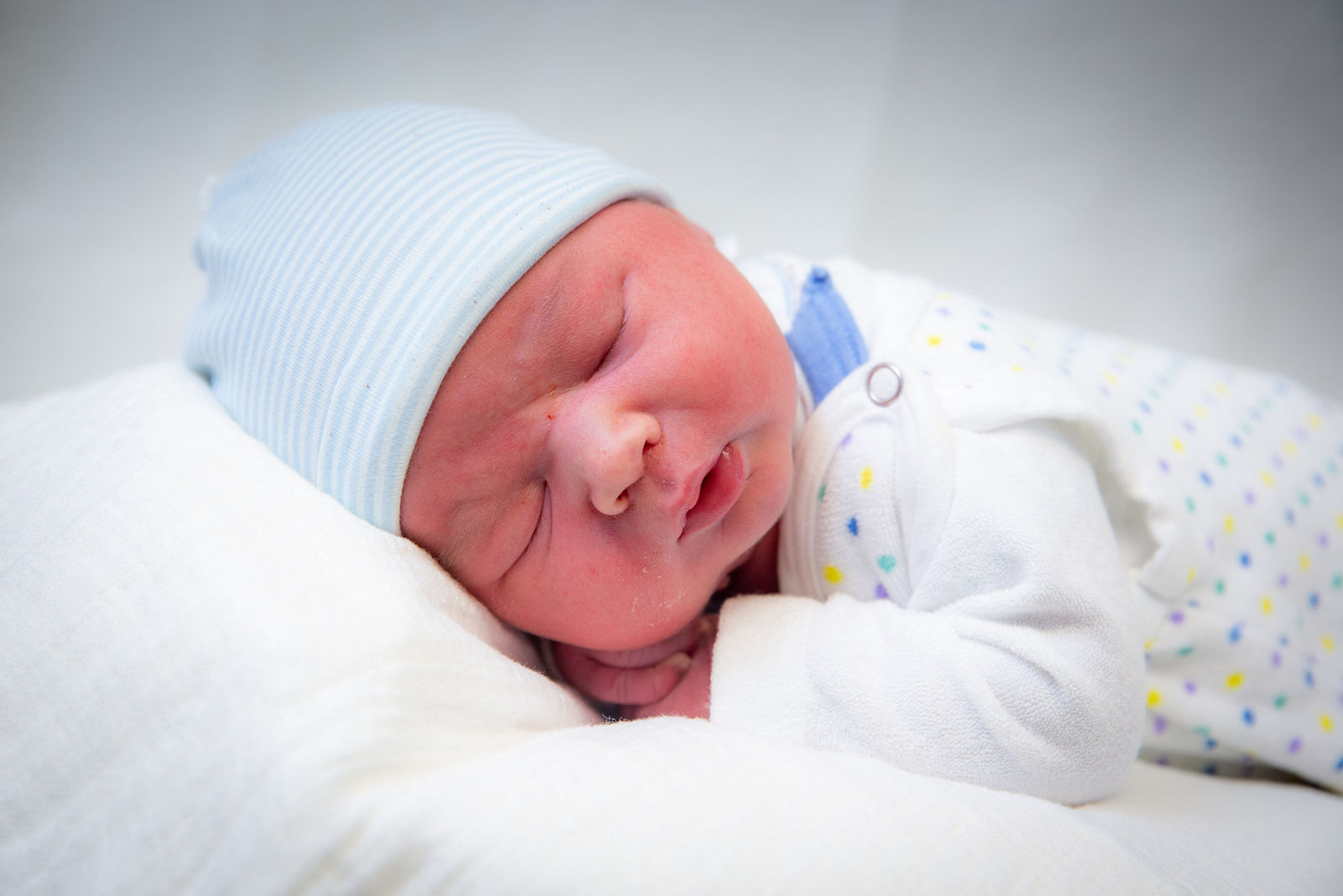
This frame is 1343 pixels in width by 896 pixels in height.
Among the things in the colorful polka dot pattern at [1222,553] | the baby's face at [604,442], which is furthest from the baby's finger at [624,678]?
the colorful polka dot pattern at [1222,553]

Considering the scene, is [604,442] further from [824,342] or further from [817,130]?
[817,130]

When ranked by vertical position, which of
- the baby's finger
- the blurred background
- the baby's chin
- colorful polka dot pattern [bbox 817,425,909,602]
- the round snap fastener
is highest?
the blurred background

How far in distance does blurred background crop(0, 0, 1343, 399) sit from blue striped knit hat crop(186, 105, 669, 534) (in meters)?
0.62

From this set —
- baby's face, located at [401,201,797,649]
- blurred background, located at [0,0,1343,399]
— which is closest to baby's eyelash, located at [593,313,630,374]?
baby's face, located at [401,201,797,649]

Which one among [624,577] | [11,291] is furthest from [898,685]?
[11,291]

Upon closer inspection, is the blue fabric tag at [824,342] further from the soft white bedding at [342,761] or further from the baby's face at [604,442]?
the soft white bedding at [342,761]

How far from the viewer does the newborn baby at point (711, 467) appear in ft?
2.12

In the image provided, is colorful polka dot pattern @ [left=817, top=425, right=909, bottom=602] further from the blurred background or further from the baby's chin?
the blurred background

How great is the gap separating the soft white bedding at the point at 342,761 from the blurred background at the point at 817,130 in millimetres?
744

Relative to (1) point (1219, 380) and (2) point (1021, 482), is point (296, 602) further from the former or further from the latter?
(1) point (1219, 380)

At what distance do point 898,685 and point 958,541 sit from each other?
0.14m

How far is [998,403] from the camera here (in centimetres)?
75

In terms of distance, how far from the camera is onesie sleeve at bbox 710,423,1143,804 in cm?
68

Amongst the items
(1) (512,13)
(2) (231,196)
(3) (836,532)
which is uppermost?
(1) (512,13)
